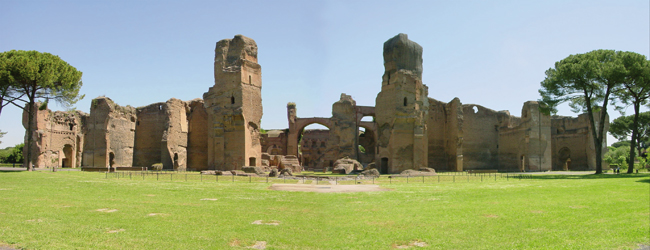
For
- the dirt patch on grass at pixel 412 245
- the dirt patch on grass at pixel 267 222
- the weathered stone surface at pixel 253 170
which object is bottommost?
the dirt patch on grass at pixel 412 245

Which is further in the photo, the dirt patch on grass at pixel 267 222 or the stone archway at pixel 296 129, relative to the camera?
the stone archway at pixel 296 129

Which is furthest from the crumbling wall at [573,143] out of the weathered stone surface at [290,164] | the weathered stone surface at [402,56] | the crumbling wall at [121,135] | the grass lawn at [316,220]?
the crumbling wall at [121,135]

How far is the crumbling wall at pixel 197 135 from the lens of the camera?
43156 mm

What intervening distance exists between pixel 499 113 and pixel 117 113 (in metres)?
36.5

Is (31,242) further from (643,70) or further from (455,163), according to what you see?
(455,163)

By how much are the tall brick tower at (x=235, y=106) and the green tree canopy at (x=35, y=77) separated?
10571 mm

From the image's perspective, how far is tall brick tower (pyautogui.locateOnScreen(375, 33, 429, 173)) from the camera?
35.1 meters

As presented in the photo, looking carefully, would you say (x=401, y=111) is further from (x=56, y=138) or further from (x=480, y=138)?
(x=56, y=138)

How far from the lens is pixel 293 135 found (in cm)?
5047

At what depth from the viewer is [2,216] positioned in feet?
33.6

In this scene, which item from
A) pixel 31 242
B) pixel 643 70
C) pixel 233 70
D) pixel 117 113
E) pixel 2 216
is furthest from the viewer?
pixel 117 113

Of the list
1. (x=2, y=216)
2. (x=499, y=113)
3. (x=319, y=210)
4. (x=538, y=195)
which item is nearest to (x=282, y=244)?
(x=319, y=210)

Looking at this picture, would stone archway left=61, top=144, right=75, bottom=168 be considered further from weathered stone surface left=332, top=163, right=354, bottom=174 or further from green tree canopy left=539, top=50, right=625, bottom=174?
green tree canopy left=539, top=50, right=625, bottom=174

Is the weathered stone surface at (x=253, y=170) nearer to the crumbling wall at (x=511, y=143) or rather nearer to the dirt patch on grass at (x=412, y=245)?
the dirt patch on grass at (x=412, y=245)
